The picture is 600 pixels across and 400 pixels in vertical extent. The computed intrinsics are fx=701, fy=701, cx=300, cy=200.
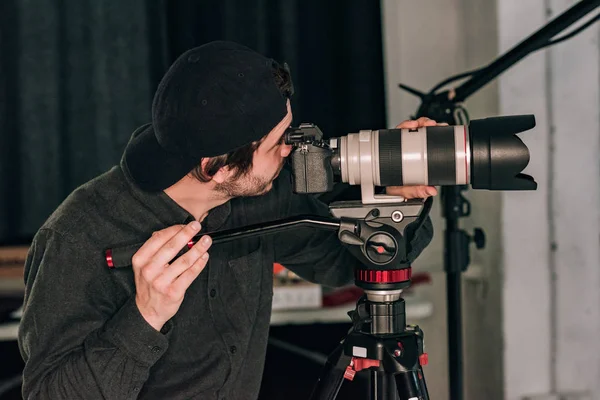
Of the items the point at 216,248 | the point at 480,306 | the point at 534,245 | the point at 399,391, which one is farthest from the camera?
the point at 480,306

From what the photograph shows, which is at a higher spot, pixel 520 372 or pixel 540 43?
pixel 540 43

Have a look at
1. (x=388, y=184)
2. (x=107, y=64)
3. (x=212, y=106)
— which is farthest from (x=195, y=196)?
(x=107, y=64)

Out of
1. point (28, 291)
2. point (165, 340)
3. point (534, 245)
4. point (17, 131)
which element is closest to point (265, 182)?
point (165, 340)

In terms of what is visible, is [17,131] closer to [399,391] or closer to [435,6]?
[435,6]

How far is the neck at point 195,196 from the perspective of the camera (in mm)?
1155

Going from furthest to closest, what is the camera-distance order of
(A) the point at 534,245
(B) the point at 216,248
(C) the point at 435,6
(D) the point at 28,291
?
(C) the point at 435,6
(A) the point at 534,245
(B) the point at 216,248
(D) the point at 28,291

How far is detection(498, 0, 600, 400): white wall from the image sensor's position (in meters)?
1.64

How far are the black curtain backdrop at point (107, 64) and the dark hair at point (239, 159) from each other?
827 mm

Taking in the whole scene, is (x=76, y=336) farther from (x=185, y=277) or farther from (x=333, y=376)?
(x=333, y=376)

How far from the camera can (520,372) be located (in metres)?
1.70

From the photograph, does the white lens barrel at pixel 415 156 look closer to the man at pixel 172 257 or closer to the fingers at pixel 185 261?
the man at pixel 172 257

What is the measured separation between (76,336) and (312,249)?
0.47 meters

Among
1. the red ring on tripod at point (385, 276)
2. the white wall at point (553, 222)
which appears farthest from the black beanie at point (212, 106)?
the white wall at point (553, 222)

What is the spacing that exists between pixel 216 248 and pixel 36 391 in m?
0.36
